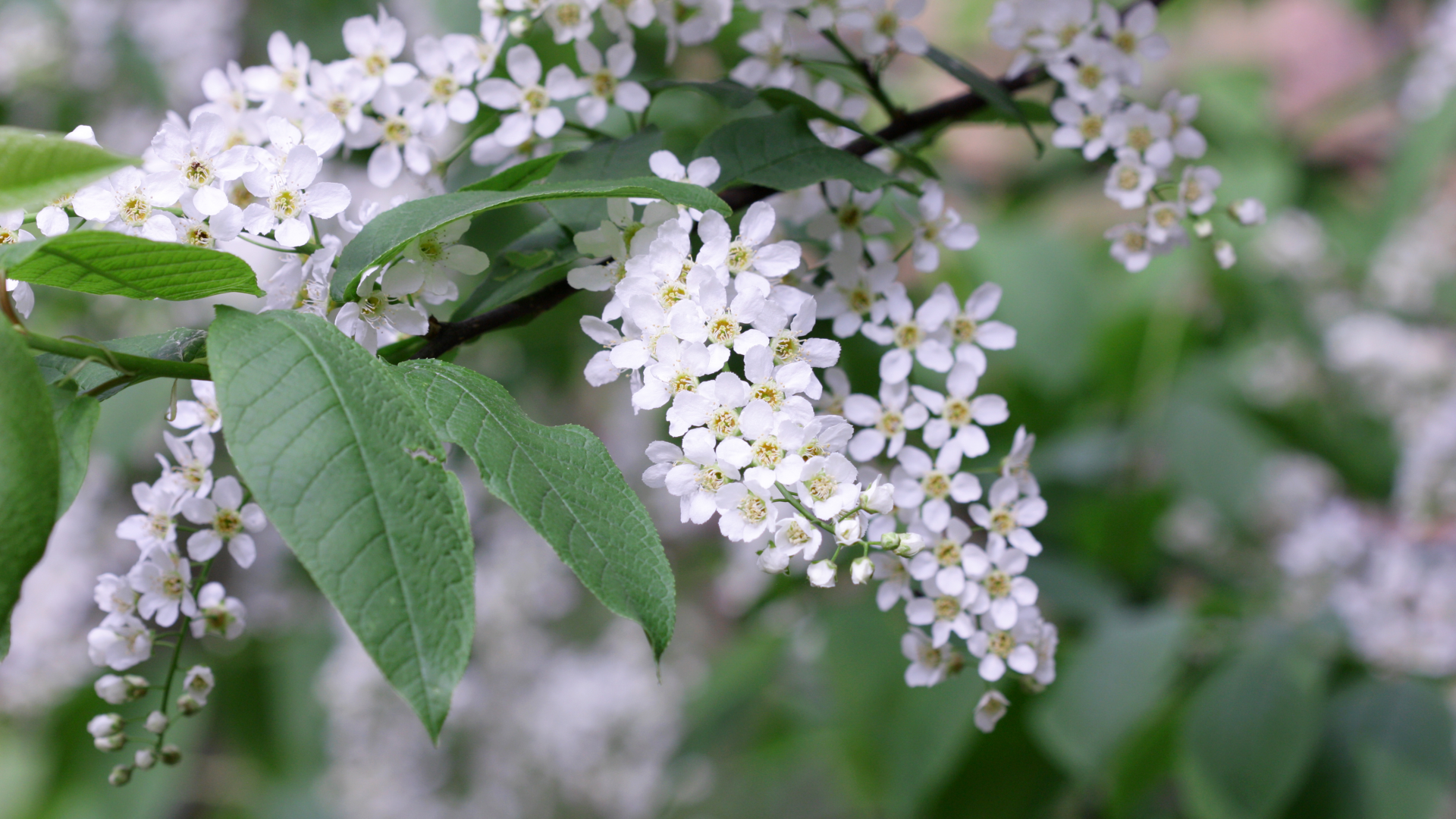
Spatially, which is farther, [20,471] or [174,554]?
[174,554]

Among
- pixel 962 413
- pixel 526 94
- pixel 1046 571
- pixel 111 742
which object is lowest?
pixel 1046 571

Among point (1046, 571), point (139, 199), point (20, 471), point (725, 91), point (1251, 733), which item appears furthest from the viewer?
point (1046, 571)

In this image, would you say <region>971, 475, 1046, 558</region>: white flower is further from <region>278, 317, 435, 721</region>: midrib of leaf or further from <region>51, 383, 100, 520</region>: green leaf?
<region>51, 383, 100, 520</region>: green leaf

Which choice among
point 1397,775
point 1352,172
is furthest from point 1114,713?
point 1352,172

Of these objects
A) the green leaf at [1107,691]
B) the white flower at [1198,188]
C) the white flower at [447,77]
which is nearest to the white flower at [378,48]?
the white flower at [447,77]

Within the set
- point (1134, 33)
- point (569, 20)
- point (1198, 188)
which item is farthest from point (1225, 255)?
point (569, 20)

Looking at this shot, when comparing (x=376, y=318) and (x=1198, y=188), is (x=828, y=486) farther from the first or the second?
(x=1198, y=188)
